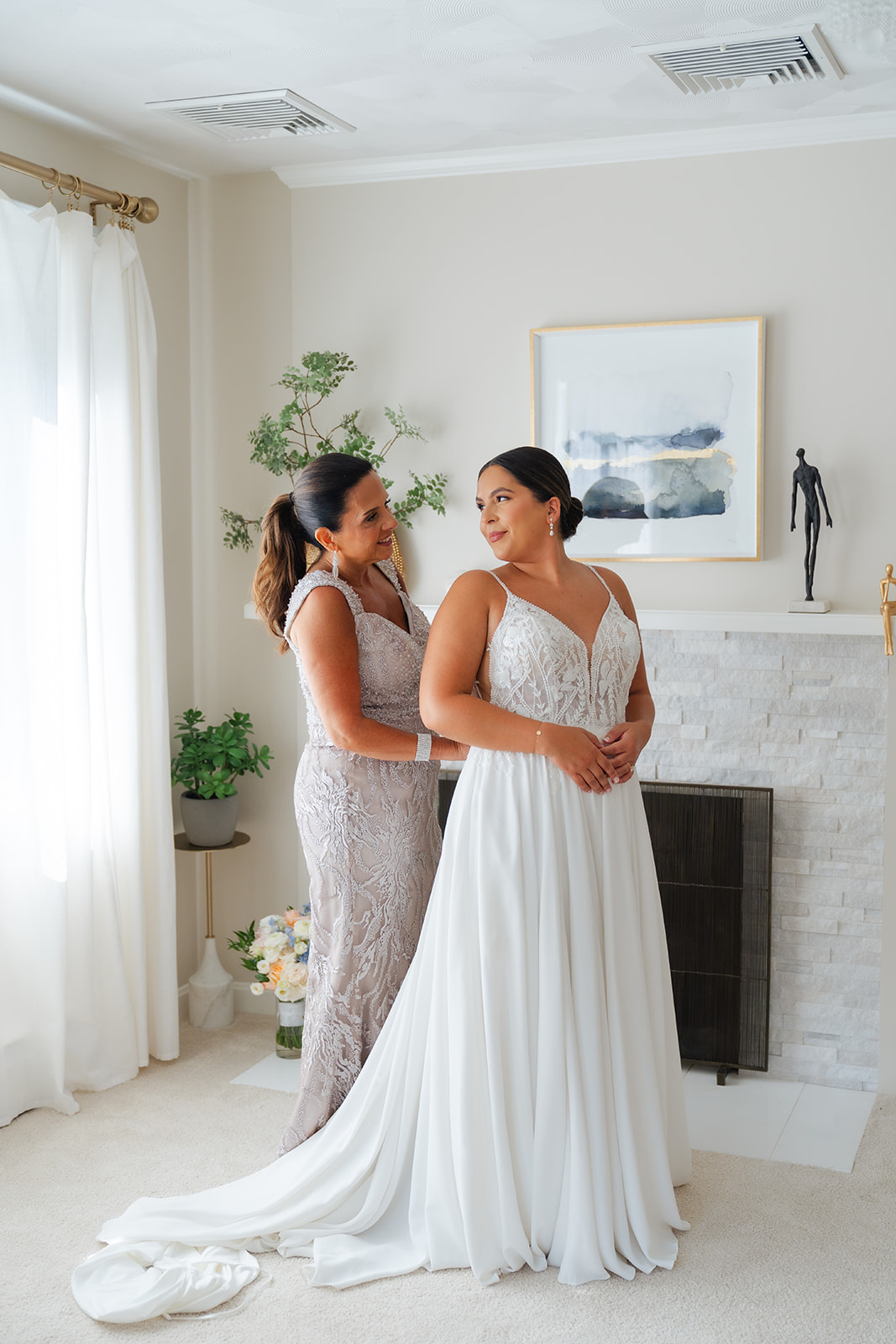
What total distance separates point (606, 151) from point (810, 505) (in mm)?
1213

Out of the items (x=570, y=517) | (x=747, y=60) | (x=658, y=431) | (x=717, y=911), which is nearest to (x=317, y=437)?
(x=658, y=431)

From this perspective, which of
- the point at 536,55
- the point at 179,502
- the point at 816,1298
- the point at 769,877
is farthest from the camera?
the point at 179,502

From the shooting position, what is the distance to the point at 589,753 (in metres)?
2.49

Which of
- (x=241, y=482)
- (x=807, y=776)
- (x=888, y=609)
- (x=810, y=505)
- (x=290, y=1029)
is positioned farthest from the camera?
(x=241, y=482)

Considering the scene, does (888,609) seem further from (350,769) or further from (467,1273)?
(467,1273)

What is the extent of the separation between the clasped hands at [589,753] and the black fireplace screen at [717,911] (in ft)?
3.81

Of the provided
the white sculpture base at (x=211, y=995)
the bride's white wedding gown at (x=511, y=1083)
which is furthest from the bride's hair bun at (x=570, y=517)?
the white sculpture base at (x=211, y=995)

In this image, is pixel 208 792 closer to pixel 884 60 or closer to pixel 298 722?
pixel 298 722

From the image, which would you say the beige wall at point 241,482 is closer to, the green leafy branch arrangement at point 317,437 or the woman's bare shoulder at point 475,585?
the green leafy branch arrangement at point 317,437

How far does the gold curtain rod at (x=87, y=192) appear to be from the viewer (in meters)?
3.18

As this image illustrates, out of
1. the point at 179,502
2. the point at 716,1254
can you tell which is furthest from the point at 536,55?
the point at 716,1254

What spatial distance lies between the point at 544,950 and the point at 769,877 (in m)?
1.37

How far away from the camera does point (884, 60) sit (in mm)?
2916

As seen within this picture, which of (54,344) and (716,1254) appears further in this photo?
(54,344)
